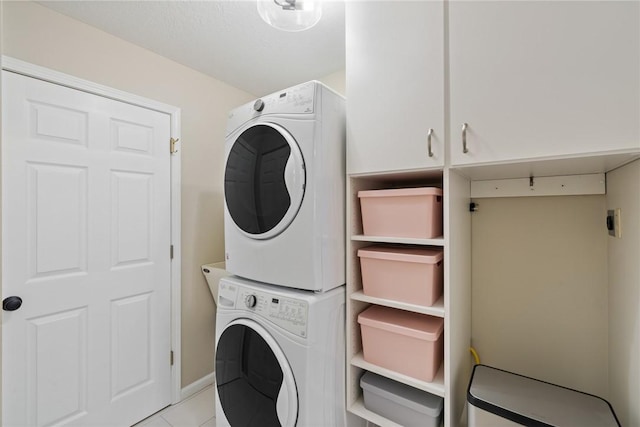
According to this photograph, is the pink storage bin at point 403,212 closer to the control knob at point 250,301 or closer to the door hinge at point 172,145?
the control knob at point 250,301

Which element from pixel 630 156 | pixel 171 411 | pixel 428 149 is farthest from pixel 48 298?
pixel 630 156

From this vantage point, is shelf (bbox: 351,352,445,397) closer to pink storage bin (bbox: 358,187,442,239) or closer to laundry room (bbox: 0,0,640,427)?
laundry room (bbox: 0,0,640,427)

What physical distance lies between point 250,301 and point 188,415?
52.5 inches

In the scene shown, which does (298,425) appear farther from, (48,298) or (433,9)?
(433,9)

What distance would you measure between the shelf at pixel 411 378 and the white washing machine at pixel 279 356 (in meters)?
0.10

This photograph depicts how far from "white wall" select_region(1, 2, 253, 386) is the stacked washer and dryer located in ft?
2.97

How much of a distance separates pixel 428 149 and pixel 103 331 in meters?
2.14

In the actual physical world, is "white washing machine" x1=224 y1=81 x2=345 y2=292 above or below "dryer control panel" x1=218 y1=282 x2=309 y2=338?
above

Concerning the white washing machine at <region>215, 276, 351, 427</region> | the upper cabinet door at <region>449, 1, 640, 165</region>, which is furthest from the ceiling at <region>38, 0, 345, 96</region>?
the white washing machine at <region>215, 276, 351, 427</region>

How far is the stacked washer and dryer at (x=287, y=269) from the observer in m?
1.13

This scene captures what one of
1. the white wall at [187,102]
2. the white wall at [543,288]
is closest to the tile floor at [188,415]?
the white wall at [187,102]

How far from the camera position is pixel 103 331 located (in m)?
1.69

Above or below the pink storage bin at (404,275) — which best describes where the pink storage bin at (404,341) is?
below

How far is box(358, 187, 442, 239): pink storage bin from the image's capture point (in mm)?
1078
